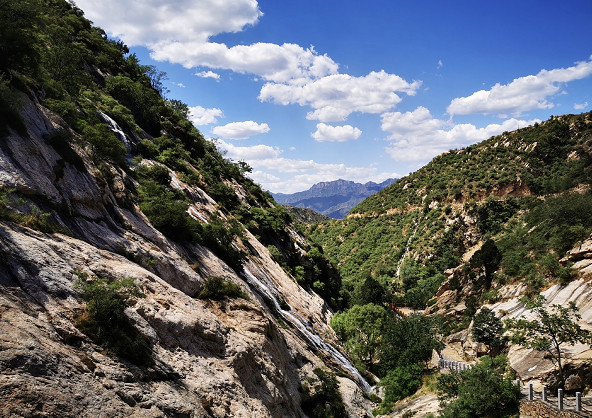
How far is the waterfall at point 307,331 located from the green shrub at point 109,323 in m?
14.6

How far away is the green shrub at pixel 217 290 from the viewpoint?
16.9 metres

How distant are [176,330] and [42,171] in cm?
800

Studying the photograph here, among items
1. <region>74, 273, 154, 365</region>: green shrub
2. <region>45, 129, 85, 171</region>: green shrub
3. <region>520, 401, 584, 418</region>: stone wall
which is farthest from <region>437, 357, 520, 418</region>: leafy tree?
<region>45, 129, 85, 171</region>: green shrub

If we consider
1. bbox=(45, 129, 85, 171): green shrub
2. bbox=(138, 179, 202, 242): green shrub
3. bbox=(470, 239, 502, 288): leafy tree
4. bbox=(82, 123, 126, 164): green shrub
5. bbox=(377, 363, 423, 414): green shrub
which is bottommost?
bbox=(377, 363, 423, 414): green shrub

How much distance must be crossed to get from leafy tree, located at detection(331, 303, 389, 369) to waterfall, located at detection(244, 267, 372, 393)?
12.3ft

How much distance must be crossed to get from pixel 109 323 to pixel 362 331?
95.9 ft

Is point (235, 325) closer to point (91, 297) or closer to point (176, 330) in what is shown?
point (176, 330)

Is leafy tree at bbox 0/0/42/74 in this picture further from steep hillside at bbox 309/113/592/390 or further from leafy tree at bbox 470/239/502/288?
leafy tree at bbox 470/239/502/288

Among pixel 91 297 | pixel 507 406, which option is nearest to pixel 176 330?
pixel 91 297

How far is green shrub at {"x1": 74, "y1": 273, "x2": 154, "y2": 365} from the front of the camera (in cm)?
907

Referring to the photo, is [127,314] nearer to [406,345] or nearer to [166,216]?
[166,216]

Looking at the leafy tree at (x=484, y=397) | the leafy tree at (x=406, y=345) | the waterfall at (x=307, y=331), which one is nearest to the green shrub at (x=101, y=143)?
the waterfall at (x=307, y=331)

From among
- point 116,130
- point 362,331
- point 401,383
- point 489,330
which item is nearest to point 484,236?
point 489,330

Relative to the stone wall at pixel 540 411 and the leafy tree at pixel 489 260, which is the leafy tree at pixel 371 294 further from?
the stone wall at pixel 540 411
